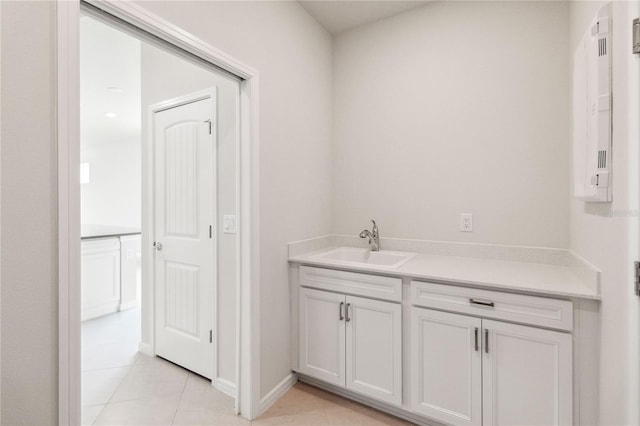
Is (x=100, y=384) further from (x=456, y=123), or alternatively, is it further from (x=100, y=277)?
(x=456, y=123)

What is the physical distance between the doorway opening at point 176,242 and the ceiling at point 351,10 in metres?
0.94

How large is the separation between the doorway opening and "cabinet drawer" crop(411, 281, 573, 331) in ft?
3.79

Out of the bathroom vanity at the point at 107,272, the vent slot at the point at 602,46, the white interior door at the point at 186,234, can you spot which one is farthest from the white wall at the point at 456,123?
the bathroom vanity at the point at 107,272

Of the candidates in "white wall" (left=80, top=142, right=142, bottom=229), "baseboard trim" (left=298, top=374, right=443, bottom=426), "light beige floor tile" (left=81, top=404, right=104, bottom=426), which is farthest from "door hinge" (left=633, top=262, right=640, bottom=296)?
"white wall" (left=80, top=142, right=142, bottom=229)

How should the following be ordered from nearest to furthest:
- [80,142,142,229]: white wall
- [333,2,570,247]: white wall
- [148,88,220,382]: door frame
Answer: [333,2,570,247]: white wall
[148,88,220,382]: door frame
[80,142,142,229]: white wall

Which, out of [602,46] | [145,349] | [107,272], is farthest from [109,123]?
[602,46]

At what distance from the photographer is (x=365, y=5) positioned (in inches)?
92.3

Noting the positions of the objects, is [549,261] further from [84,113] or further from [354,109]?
[84,113]

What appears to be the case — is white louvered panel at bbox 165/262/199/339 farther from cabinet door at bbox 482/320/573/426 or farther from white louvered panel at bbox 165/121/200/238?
cabinet door at bbox 482/320/573/426

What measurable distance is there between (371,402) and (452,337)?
0.75 m

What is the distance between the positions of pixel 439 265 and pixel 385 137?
1116mm

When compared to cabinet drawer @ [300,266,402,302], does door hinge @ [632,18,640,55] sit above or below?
above

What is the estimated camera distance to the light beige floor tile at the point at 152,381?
213 centimetres

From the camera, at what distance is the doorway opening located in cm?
213
